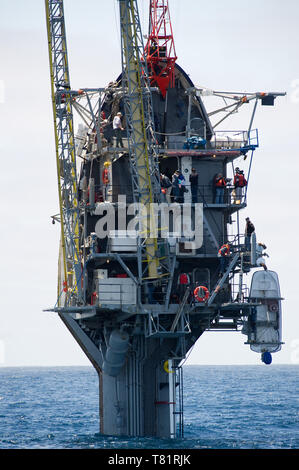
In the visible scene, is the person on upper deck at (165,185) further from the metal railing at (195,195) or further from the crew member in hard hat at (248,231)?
the crew member in hard hat at (248,231)

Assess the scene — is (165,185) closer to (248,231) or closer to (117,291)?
(248,231)

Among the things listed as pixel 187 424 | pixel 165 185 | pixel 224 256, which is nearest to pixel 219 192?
pixel 165 185

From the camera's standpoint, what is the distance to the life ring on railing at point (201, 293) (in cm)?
6338

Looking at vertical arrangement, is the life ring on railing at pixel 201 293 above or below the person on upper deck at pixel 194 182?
below

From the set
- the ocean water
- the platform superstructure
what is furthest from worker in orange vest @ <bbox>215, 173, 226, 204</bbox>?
the ocean water

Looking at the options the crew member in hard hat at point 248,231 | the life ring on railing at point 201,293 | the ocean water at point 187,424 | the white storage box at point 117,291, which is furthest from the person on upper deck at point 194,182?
the ocean water at point 187,424

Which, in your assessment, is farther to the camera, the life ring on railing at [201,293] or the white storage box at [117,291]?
the life ring on railing at [201,293]

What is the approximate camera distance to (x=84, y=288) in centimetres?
6569

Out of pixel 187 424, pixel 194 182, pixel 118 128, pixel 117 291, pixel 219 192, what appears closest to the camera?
pixel 117 291

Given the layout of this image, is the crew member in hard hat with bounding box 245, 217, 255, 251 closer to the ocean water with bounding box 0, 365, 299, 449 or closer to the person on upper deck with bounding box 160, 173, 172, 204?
the person on upper deck with bounding box 160, 173, 172, 204

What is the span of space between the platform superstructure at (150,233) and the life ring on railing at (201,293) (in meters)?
0.08

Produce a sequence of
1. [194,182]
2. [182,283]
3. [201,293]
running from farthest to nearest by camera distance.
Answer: [194,182], [182,283], [201,293]

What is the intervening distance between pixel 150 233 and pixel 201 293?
183 inches

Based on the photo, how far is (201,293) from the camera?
6347 cm
